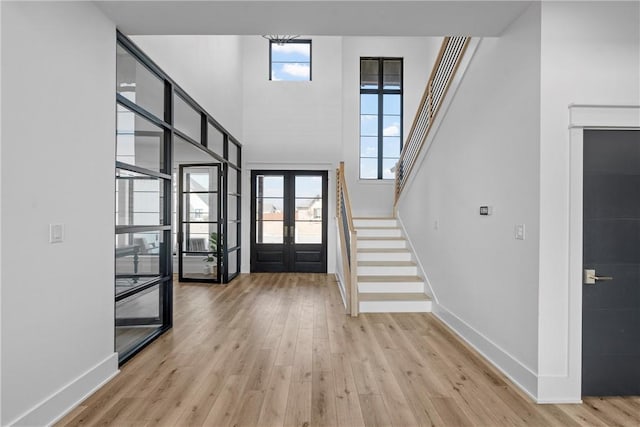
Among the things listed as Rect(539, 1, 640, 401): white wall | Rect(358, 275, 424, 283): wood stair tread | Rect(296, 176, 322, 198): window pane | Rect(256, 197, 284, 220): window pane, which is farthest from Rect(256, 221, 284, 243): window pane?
Rect(539, 1, 640, 401): white wall

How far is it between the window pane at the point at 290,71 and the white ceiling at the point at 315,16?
199 inches

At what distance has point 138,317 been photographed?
3389 mm

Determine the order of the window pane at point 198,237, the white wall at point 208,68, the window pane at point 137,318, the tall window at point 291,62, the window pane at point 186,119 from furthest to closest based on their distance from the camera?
1. the tall window at point 291,62
2. the window pane at point 198,237
3. the window pane at point 186,119
4. the white wall at point 208,68
5. the window pane at point 137,318

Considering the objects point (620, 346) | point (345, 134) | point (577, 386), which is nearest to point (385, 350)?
point (577, 386)

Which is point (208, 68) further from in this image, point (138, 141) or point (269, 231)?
point (269, 231)

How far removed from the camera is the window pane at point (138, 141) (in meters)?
2.98

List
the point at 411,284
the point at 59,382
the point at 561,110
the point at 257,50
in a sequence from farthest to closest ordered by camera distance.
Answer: the point at 257,50 → the point at 411,284 → the point at 561,110 → the point at 59,382

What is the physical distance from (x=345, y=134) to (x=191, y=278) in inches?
176

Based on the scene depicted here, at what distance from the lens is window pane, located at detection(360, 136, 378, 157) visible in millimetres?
8117

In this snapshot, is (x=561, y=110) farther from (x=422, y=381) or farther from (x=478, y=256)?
(x=422, y=381)

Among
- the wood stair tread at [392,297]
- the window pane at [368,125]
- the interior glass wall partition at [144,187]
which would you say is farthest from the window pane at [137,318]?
the window pane at [368,125]

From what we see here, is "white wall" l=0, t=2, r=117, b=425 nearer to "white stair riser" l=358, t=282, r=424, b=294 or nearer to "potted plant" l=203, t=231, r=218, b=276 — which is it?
"white stair riser" l=358, t=282, r=424, b=294

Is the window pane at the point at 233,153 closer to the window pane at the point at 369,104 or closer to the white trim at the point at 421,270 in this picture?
the window pane at the point at 369,104

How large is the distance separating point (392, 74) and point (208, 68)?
4.59m
